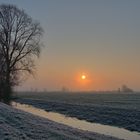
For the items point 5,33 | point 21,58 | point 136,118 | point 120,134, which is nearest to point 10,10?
point 5,33

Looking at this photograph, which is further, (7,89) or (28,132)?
(7,89)

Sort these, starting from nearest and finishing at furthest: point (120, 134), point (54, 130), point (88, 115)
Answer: point (54, 130) < point (120, 134) < point (88, 115)

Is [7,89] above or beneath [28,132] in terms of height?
above

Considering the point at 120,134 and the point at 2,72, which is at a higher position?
the point at 2,72

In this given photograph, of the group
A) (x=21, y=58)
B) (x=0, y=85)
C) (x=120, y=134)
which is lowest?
(x=120, y=134)

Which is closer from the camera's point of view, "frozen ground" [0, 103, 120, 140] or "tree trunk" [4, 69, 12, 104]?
"frozen ground" [0, 103, 120, 140]

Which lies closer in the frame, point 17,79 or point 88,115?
point 88,115

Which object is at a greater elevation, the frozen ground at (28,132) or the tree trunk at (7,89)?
the tree trunk at (7,89)

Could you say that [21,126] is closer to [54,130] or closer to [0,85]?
[54,130]

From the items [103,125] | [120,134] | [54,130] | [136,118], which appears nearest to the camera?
[54,130]

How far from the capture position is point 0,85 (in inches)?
2283

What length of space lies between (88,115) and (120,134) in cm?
1033

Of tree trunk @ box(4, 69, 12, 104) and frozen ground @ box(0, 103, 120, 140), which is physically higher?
tree trunk @ box(4, 69, 12, 104)

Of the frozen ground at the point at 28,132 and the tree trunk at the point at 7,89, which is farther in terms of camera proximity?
the tree trunk at the point at 7,89
